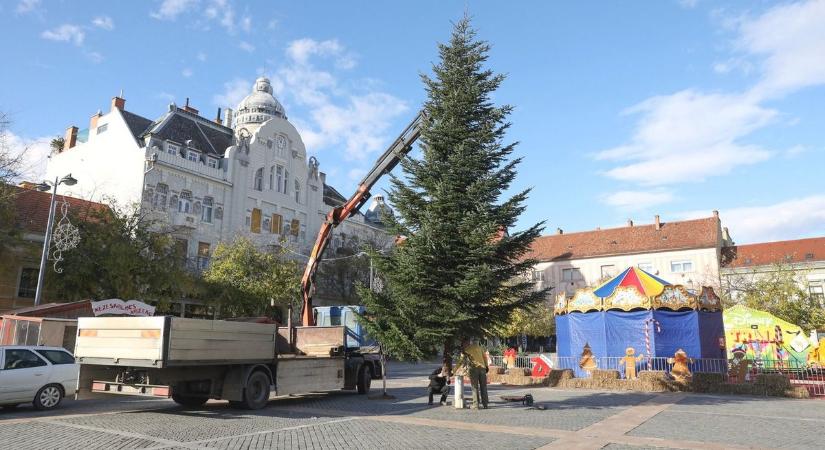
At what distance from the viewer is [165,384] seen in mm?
→ 11242

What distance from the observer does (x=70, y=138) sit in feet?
138

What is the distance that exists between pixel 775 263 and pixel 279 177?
132ft

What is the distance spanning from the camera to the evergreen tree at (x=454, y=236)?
1402cm

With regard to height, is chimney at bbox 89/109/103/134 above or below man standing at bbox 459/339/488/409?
above

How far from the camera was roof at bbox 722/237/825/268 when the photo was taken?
162 ft

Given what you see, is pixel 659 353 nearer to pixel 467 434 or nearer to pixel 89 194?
pixel 467 434

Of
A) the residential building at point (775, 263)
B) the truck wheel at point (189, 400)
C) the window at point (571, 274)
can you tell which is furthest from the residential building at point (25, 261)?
the residential building at point (775, 263)

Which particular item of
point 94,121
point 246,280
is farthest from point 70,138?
point 246,280

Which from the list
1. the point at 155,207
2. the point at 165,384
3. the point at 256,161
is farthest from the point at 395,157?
the point at 256,161

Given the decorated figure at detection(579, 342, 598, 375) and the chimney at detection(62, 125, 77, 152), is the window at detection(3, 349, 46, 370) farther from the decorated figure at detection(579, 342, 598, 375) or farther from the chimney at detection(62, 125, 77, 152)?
the chimney at detection(62, 125, 77, 152)

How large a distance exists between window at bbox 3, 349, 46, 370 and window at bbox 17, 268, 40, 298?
60.6 feet


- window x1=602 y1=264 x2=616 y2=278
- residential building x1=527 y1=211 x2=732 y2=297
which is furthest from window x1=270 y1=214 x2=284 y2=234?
window x1=602 y1=264 x2=616 y2=278

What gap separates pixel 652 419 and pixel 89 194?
37.2 m

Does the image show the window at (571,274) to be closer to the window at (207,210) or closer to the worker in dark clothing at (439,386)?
the window at (207,210)
